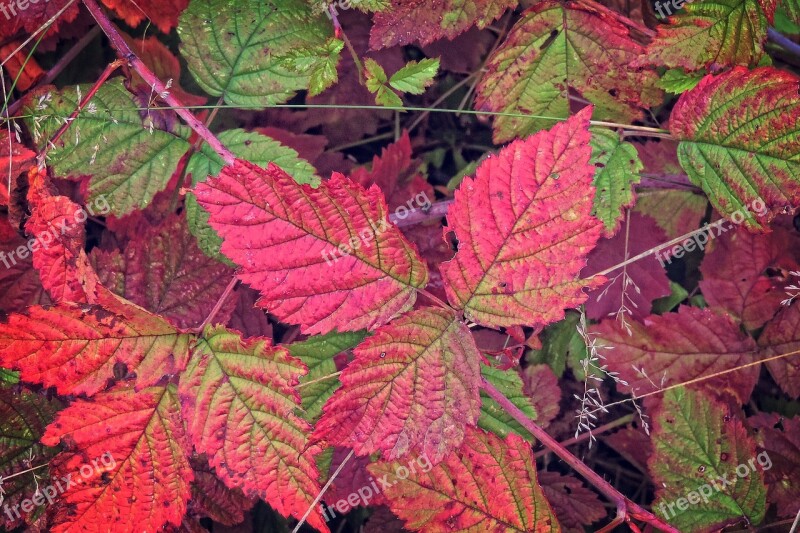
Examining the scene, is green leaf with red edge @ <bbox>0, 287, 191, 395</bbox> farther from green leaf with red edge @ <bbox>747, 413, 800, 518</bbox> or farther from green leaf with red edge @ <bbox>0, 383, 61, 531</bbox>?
green leaf with red edge @ <bbox>747, 413, 800, 518</bbox>

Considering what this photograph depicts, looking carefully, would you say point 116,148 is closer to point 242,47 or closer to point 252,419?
point 242,47

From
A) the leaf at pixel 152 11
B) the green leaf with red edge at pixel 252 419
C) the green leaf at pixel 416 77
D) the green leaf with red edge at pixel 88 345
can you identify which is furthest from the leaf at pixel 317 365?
the leaf at pixel 152 11

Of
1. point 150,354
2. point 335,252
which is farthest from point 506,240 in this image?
point 150,354

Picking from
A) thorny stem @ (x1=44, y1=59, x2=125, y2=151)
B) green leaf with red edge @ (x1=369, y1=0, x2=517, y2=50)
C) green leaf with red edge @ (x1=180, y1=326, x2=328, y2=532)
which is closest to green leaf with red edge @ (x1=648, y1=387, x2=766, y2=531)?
green leaf with red edge @ (x1=180, y1=326, x2=328, y2=532)

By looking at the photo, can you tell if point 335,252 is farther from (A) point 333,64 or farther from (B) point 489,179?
(A) point 333,64

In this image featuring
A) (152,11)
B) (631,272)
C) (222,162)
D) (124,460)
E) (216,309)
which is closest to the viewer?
(124,460)

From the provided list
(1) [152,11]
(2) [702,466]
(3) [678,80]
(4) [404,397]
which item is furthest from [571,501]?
Result: (1) [152,11]

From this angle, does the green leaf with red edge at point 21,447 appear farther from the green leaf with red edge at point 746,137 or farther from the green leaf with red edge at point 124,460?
the green leaf with red edge at point 746,137
